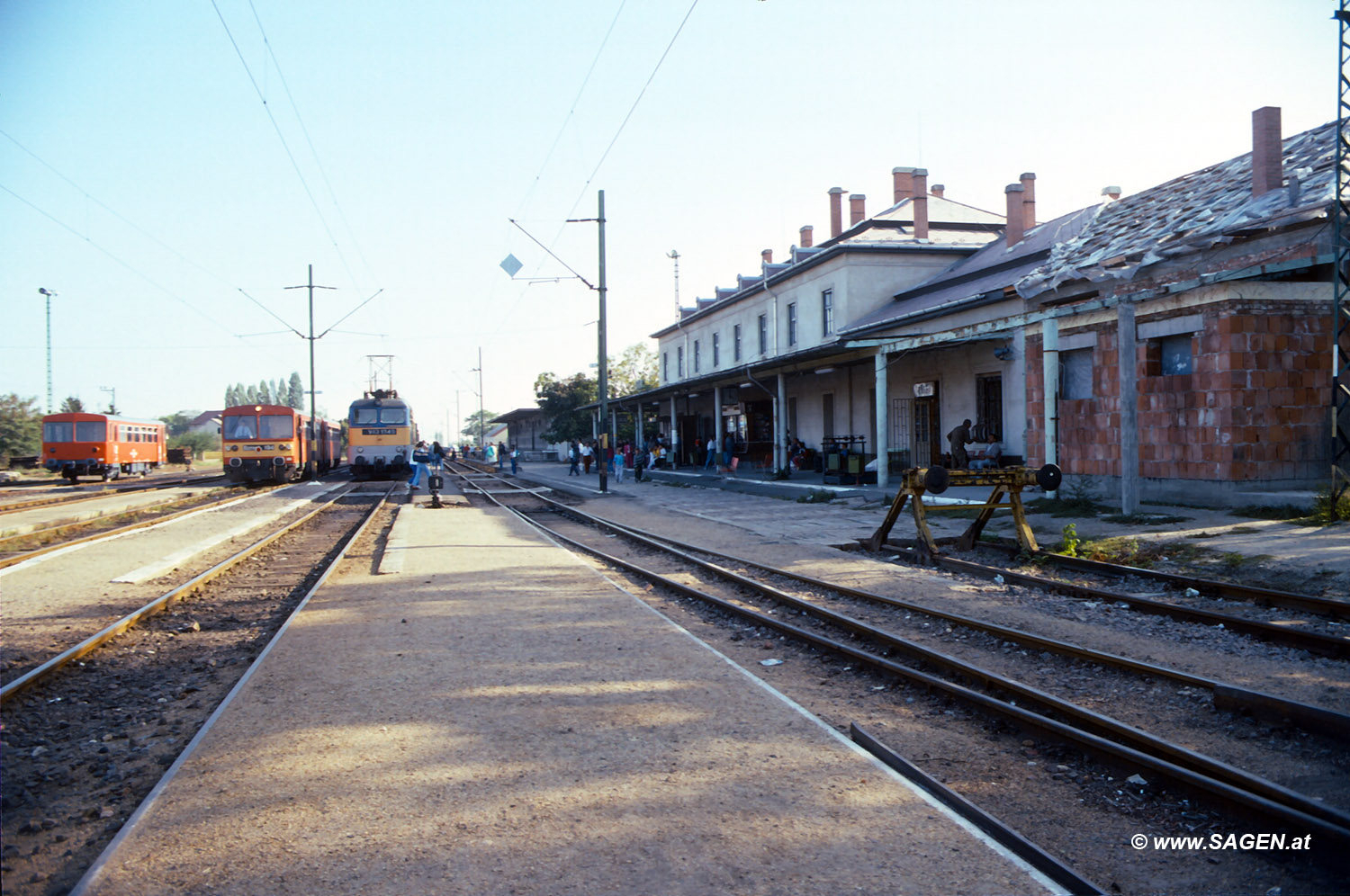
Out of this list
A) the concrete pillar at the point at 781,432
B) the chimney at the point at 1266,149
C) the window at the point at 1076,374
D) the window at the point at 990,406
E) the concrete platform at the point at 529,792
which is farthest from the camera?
the concrete pillar at the point at 781,432

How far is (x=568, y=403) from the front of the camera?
67188 mm

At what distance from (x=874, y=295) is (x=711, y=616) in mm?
22030

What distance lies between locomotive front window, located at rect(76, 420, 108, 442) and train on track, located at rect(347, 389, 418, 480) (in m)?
11.2

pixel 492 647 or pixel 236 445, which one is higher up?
pixel 236 445

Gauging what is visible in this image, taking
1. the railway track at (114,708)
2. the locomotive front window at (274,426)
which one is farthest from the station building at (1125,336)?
the locomotive front window at (274,426)

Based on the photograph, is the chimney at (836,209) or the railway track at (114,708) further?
the chimney at (836,209)

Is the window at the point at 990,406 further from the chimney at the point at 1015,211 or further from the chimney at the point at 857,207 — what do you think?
the chimney at the point at 857,207

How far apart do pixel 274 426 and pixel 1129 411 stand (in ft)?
90.9

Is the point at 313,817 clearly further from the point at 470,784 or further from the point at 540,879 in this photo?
the point at 540,879

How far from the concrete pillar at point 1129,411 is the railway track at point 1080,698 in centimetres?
631

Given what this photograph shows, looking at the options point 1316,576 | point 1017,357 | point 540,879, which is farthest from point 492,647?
point 1017,357

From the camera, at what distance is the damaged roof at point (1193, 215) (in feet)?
43.4

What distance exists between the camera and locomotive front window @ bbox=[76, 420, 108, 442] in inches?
1395

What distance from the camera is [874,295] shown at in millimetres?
28391
